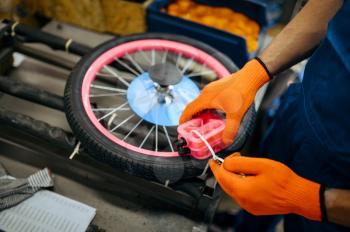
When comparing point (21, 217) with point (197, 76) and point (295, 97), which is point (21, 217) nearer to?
point (197, 76)

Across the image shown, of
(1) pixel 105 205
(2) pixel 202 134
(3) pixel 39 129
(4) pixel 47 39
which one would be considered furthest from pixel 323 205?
(4) pixel 47 39

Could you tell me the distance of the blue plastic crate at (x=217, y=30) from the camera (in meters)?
1.53

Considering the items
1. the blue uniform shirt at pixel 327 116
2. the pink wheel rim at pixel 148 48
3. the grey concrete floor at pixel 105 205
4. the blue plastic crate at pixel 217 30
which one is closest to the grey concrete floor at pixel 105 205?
the grey concrete floor at pixel 105 205

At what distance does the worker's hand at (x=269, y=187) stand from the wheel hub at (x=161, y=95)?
1.21ft

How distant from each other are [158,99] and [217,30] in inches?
21.4

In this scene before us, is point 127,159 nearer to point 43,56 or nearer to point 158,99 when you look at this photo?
point 158,99

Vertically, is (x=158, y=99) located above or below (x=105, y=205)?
above

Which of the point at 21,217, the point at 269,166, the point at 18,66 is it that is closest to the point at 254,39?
the point at 269,166

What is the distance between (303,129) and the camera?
1.01 meters

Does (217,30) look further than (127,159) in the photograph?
Yes

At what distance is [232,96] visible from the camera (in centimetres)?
93

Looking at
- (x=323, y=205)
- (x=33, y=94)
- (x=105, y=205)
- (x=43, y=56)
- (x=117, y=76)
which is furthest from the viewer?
(x=43, y=56)

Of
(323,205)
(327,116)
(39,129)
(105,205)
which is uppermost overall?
(327,116)

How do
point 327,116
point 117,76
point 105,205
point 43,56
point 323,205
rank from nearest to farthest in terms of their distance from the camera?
point 323,205
point 327,116
point 105,205
point 117,76
point 43,56
